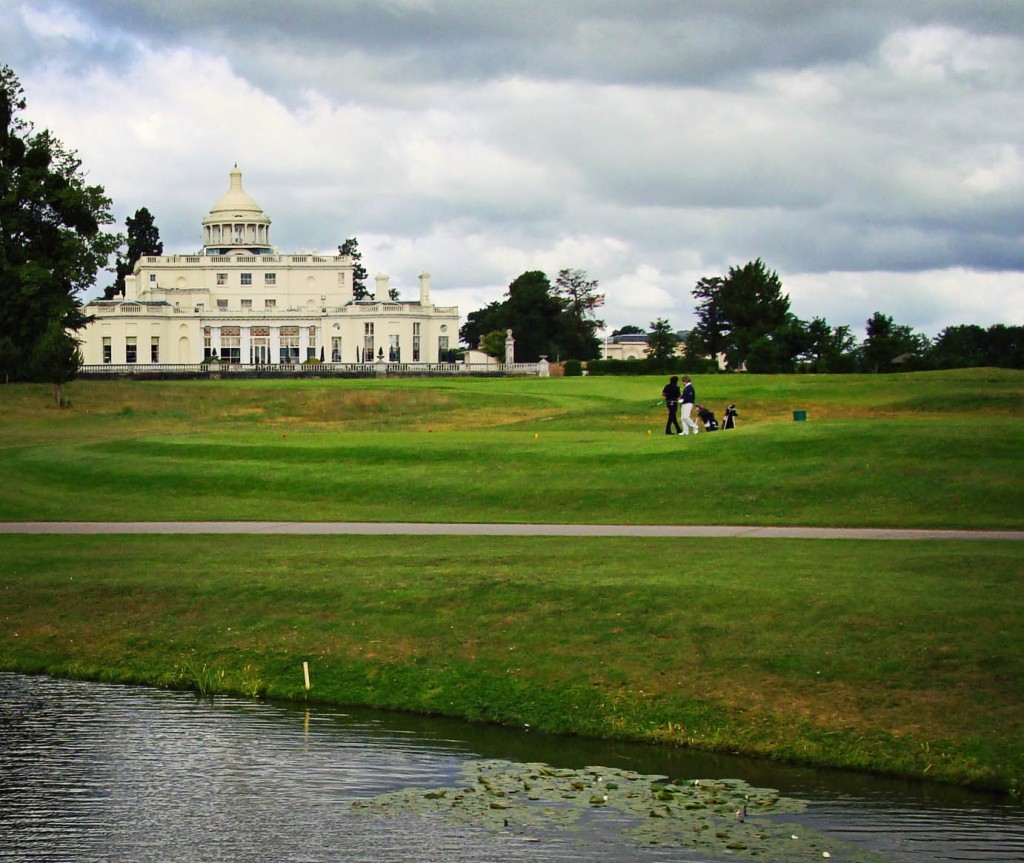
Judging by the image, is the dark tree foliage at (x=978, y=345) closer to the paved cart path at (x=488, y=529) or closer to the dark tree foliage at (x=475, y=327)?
the dark tree foliage at (x=475, y=327)

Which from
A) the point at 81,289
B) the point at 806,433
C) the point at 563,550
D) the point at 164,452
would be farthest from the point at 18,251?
the point at 563,550

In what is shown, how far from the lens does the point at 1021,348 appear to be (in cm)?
12394

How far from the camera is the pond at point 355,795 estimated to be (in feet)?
45.5

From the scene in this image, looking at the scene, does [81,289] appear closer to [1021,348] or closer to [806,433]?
[806,433]

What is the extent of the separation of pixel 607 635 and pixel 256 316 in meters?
118

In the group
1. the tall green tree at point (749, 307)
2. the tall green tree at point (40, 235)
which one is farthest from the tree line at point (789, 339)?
the tall green tree at point (40, 235)

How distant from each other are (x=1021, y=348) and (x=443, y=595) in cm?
11164

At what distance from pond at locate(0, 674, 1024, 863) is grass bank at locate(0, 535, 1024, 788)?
2.45ft

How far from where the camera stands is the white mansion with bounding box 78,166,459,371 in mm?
131625

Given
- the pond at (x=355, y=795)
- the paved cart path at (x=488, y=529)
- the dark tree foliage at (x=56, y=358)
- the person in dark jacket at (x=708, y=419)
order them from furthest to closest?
1. the dark tree foliage at (x=56, y=358)
2. the person in dark jacket at (x=708, y=419)
3. the paved cart path at (x=488, y=529)
4. the pond at (x=355, y=795)

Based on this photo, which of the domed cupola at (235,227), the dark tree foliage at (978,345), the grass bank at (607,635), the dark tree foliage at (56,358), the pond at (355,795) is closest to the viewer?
the pond at (355,795)

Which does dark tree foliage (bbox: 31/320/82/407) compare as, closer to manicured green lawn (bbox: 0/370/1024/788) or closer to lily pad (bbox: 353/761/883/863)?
manicured green lawn (bbox: 0/370/1024/788)

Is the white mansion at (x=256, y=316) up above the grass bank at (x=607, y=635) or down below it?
above

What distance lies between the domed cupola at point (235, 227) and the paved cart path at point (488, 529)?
370ft
